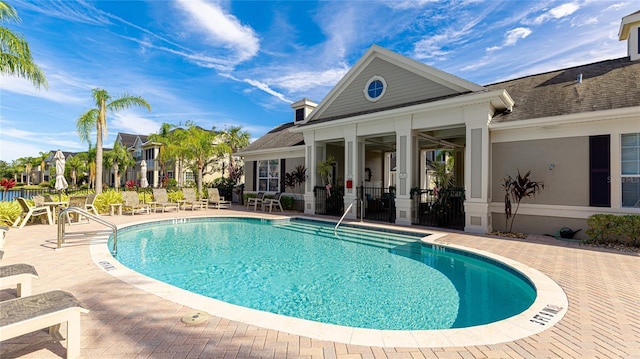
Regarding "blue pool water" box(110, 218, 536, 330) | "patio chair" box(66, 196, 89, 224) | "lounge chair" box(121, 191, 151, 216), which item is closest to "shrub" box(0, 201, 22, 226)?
→ "patio chair" box(66, 196, 89, 224)

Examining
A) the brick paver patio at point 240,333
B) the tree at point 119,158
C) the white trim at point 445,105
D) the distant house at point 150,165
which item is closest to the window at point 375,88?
the white trim at point 445,105

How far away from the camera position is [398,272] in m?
6.23

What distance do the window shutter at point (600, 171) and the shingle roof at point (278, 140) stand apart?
12.3m

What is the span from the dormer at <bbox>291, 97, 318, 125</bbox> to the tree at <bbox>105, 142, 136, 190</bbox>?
29.3 m

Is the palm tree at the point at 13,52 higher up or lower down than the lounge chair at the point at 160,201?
higher up

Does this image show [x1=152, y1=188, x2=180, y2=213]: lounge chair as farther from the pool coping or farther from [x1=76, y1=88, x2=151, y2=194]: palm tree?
the pool coping

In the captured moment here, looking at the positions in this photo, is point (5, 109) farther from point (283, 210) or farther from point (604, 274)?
point (604, 274)

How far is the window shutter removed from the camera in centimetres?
831

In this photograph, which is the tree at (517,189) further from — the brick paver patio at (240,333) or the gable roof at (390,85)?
the brick paver patio at (240,333)

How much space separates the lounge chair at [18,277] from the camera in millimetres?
3213

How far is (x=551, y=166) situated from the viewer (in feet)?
29.9

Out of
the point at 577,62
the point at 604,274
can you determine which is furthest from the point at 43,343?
the point at 577,62

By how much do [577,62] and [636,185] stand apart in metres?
7.29

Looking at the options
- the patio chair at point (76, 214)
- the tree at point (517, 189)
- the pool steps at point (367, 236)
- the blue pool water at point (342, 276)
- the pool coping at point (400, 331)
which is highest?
the tree at point (517, 189)
